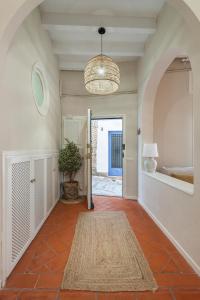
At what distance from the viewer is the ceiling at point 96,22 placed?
2689mm

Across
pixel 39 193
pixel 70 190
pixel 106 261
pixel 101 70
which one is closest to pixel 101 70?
pixel 101 70

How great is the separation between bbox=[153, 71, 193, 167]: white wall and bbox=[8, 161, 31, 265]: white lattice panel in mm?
2917

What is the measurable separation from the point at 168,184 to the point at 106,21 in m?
2.61

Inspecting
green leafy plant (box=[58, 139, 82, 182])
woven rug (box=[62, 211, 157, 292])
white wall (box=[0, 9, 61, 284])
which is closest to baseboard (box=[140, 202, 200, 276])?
woven rug (box=[62, 211, 157, 292])

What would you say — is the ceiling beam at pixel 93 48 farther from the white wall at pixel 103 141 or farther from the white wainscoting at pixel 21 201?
the white wall at pixel 103 141

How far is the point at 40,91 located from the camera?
298 centimetres

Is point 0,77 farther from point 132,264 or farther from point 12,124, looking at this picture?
point 132,264

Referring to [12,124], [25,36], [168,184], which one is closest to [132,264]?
[168,184]

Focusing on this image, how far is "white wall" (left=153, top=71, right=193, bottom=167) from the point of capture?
4109 millimetres

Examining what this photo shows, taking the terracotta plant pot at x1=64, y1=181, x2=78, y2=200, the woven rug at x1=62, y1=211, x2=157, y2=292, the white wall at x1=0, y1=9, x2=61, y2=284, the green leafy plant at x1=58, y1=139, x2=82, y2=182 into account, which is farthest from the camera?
the terracotta plant pot at x1=64, y1=181, x2=78, y2=200

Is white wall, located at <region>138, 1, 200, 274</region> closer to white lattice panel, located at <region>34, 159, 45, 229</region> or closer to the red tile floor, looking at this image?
the red tile floor

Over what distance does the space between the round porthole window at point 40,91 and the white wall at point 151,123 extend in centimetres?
183

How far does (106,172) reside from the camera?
821 cm

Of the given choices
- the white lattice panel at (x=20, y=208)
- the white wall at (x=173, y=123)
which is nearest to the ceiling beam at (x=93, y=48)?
the white wall at (x=173, y=123)
